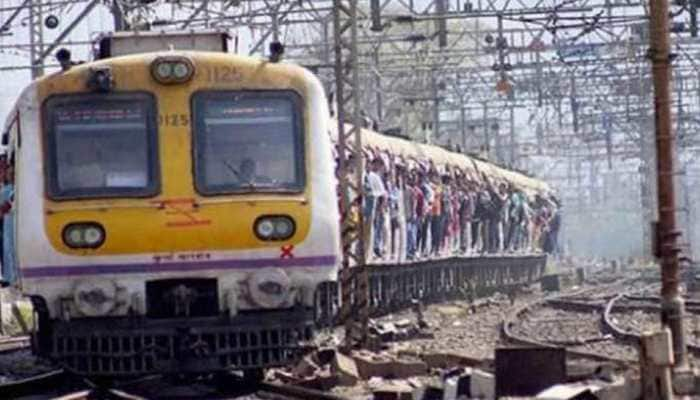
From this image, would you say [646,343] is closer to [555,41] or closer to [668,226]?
[668,226]

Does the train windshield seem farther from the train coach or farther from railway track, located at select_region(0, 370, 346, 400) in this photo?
railway track, located at select_region(0, 370, 346, 400)

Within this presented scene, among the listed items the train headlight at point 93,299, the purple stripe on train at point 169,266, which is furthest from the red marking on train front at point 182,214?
the train headlight at point 93,299

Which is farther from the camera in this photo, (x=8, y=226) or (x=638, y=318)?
(x=638, y=318)

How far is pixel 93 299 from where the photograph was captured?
12.9m

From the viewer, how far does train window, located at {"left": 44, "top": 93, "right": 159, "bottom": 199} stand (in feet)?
43.1

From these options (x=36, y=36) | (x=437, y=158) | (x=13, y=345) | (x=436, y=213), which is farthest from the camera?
(x=36, y=36)

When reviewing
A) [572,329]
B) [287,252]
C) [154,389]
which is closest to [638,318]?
[572,329]

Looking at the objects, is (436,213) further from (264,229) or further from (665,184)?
(665,184)

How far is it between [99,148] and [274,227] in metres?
1.33

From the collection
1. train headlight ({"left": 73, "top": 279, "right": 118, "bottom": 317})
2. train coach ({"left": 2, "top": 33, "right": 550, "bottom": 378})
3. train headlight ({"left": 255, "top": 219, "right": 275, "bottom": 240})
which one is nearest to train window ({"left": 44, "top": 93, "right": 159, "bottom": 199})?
train coach ({"left": 2, "top": 33, "right": 550, "bottom": 378})

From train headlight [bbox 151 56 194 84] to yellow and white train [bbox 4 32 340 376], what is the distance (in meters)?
0.01

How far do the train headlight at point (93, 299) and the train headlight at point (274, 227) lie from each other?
108 centimetres

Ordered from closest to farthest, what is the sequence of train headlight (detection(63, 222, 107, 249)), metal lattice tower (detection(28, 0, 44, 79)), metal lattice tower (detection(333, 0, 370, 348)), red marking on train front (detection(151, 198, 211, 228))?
train headlight (detection(63, 222, 107, 249)) < red marking on train front (detection(151, 198, 211, 228)) < metal lattice tower (detection(333, 0, 370, 348)) < metal lattice tower (detection(28, 0, 44, 79))

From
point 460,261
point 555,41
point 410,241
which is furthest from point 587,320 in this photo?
point 555,41
